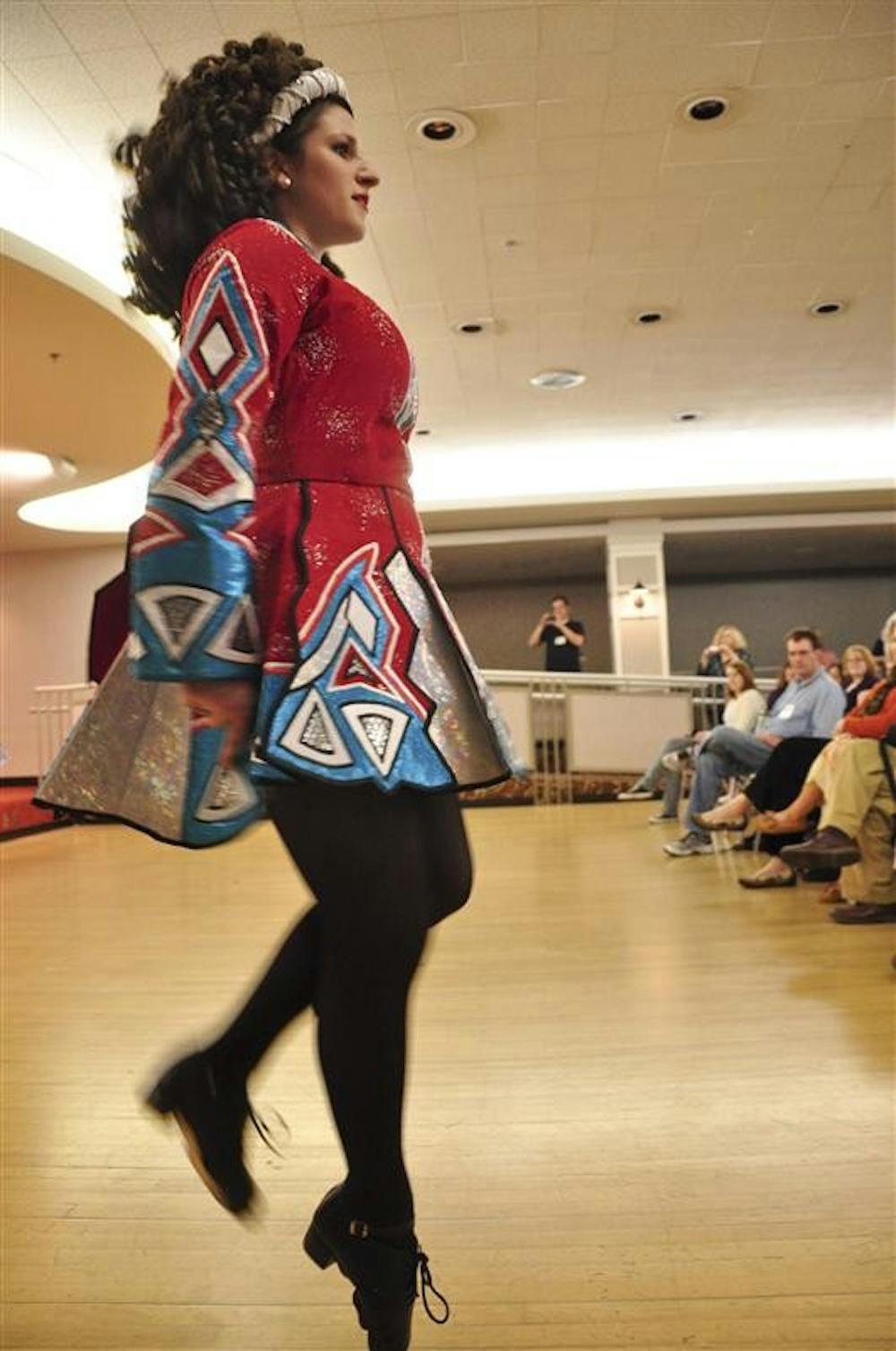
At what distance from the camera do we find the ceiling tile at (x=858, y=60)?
14.5 ft

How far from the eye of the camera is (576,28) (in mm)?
4211

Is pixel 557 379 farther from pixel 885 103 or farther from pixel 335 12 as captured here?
pixel 335 12

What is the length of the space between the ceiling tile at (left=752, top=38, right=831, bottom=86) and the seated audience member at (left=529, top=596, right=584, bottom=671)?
532 centimetres

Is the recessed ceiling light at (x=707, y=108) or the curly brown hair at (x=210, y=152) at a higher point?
the recessed ceiling light at (x=707, y=108)

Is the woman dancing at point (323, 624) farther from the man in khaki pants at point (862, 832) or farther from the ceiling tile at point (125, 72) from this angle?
the ceiling tile at point (125, 72)

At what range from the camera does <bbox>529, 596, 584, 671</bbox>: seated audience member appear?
9570 millimetres

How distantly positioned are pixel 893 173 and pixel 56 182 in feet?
14.4

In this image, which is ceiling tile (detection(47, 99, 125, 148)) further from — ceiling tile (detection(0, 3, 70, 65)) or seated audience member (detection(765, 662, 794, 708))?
seated audience member (detection(765, 662, 794, 708))

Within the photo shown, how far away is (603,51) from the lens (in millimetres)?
4375

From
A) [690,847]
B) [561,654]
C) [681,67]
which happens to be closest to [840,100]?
[681,67]

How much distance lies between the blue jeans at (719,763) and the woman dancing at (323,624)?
4430 millimetres

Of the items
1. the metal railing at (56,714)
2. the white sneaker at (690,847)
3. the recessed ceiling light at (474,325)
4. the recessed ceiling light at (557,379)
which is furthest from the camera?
the metal railing at (56,714)

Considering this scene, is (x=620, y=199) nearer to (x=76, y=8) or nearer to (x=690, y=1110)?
(x=76, y=8)

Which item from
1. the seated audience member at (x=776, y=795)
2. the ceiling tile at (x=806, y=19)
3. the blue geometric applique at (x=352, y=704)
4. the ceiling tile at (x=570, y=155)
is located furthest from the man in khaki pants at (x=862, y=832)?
the ceiling tile at (x=570, y=155)
